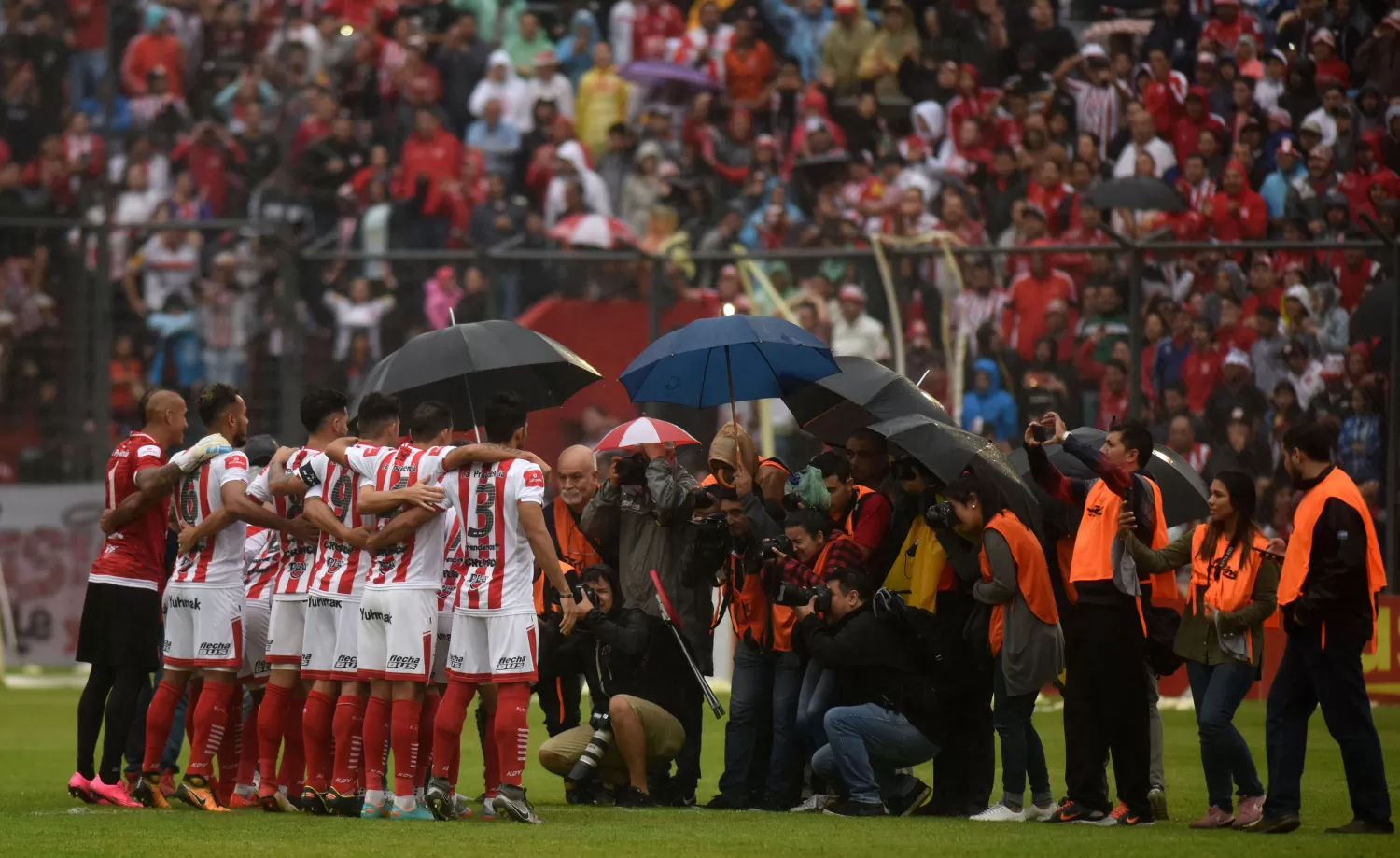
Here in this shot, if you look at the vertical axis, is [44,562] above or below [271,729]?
above

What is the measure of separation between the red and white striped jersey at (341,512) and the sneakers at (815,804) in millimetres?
2628

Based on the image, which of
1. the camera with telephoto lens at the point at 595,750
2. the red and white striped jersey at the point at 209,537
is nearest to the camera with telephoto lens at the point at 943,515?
the camera with telephoto lens at the point at 595,750

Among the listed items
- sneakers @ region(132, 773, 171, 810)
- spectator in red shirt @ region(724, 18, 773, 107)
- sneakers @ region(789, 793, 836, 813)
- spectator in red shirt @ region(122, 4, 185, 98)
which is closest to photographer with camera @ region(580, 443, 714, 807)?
sneakers @ region(789, 793, 836, 813)

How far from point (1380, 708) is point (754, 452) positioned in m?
6.77

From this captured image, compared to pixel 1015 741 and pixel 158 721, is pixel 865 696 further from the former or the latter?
pixel 158 721

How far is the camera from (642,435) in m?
11.1

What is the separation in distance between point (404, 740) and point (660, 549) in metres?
2.00

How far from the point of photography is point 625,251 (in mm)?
17344

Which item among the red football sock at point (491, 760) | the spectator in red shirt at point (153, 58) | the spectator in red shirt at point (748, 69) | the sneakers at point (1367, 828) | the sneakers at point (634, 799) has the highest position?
the spectator in red shirt at point (153, 58)

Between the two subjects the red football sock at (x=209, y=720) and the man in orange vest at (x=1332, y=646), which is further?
the red football sock at (x=209, y=720)

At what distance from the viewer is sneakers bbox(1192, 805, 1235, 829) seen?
375 inches

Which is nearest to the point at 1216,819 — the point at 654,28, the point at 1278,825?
the point at 1278,825

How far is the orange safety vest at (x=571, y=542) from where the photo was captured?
446 inches

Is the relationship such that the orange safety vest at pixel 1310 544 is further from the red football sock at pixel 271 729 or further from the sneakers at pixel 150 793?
the sneakers at pixel 150 793
